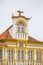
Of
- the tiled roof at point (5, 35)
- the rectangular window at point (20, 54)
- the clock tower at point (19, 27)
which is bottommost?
the rectangular window at point (20, 54)

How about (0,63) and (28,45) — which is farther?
(28,45)

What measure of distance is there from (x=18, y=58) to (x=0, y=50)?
64.6 inches

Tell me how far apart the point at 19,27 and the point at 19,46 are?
152 cm

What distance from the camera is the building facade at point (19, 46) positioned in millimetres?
23406

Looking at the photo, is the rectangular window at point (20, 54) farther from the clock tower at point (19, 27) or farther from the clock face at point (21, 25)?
the clock face at point (21, 25)

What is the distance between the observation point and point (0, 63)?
22875 mm

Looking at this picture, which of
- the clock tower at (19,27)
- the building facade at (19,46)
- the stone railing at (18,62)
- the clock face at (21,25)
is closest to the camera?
the stone railing at (18,62)

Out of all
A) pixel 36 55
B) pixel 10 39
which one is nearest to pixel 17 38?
pixel 10 39

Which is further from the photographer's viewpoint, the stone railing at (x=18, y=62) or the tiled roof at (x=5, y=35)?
the tiled roof at (x=5, y=35)

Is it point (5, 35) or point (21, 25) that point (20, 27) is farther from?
point (5, 35)

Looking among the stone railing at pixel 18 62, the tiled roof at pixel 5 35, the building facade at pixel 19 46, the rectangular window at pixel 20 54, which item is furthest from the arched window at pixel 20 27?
the stone railing at pixel 18 62

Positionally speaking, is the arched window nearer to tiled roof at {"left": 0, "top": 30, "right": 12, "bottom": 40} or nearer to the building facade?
the building facade

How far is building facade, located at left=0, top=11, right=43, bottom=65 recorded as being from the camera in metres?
23.4

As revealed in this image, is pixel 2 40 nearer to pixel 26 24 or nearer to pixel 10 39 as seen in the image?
pixel 10 39
